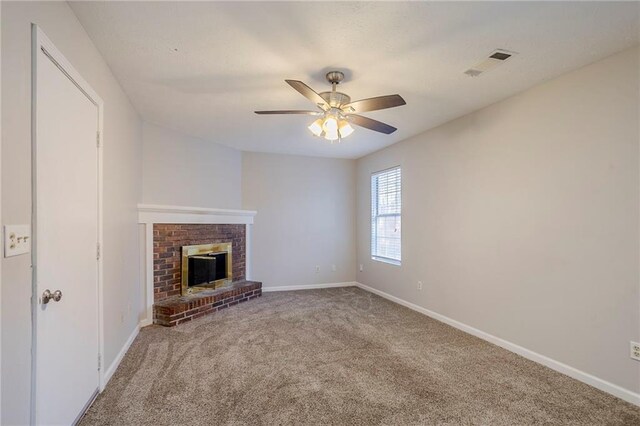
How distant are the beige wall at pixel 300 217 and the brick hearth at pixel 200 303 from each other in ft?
2.05

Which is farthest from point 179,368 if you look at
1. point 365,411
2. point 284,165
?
point 284,165

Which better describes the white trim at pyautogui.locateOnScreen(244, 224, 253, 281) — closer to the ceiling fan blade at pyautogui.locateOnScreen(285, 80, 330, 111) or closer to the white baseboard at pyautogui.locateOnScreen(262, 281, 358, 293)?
the white baseboard at pyautogui.locateOnScreen(262, 281, 358, 293)

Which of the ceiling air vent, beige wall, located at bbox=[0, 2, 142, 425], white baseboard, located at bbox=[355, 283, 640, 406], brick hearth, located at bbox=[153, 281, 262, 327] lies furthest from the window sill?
beige wall, located at bbox=[0, 2, 142, 425]

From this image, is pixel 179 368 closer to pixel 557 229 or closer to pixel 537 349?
pixel 537 349

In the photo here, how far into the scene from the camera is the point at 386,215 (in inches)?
204

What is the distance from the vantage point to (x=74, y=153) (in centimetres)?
188

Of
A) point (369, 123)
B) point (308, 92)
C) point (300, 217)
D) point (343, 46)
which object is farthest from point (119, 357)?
point (300, 217)

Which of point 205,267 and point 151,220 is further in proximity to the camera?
point 205,267

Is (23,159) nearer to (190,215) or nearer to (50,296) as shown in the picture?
(50,296)

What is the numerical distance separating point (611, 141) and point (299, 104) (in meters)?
2.62

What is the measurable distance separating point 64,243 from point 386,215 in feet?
14.0

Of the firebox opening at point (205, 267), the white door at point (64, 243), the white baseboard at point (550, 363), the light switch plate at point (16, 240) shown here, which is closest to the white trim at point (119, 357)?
the white door at point (64, 243)

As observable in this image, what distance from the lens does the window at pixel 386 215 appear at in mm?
4918

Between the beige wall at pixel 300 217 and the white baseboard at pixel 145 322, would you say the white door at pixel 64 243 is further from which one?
the beige wall at pixel 300 217
